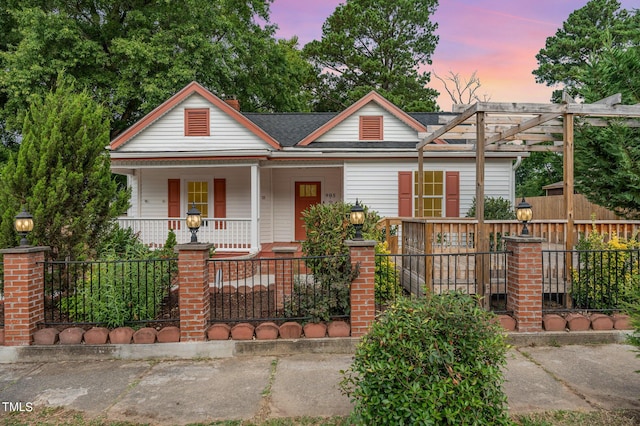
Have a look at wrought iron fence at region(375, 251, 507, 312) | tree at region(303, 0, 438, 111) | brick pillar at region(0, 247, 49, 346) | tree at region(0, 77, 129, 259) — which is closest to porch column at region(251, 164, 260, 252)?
tree at region(0, 77, 129, 259)

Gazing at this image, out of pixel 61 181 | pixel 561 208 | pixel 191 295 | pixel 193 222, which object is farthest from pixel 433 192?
pixel 61 181

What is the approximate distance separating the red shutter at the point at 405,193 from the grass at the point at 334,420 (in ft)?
26.6

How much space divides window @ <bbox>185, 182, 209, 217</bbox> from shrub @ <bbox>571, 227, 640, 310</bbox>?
992 centimetres

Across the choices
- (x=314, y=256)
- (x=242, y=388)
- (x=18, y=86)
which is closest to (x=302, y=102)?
(x=18, y=86)

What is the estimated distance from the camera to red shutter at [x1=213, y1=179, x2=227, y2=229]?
39.5ft

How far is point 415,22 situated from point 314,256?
25849mm

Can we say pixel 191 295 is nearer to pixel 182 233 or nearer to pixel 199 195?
pixel 182 233

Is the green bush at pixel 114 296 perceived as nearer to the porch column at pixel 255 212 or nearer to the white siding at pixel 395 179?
the porch column at pixel 255 212

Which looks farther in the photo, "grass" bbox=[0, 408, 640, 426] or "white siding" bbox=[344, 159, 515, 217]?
"white siding" bbox=[344, 159, 515, 217]

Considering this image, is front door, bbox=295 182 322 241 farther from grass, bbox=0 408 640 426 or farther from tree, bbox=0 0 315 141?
grass, bbox=0 408 640 426

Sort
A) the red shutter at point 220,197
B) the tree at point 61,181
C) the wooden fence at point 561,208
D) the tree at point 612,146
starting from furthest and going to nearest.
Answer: the red shutter at point 220,197
the wooden fence at point 561,208
the tree at point 612,146
the tree at point 61,181

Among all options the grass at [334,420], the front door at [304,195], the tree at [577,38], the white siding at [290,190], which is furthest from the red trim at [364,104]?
the tree at [577,38]

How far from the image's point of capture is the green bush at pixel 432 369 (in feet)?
8.04

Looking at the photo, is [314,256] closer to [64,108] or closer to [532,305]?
[532,305]
